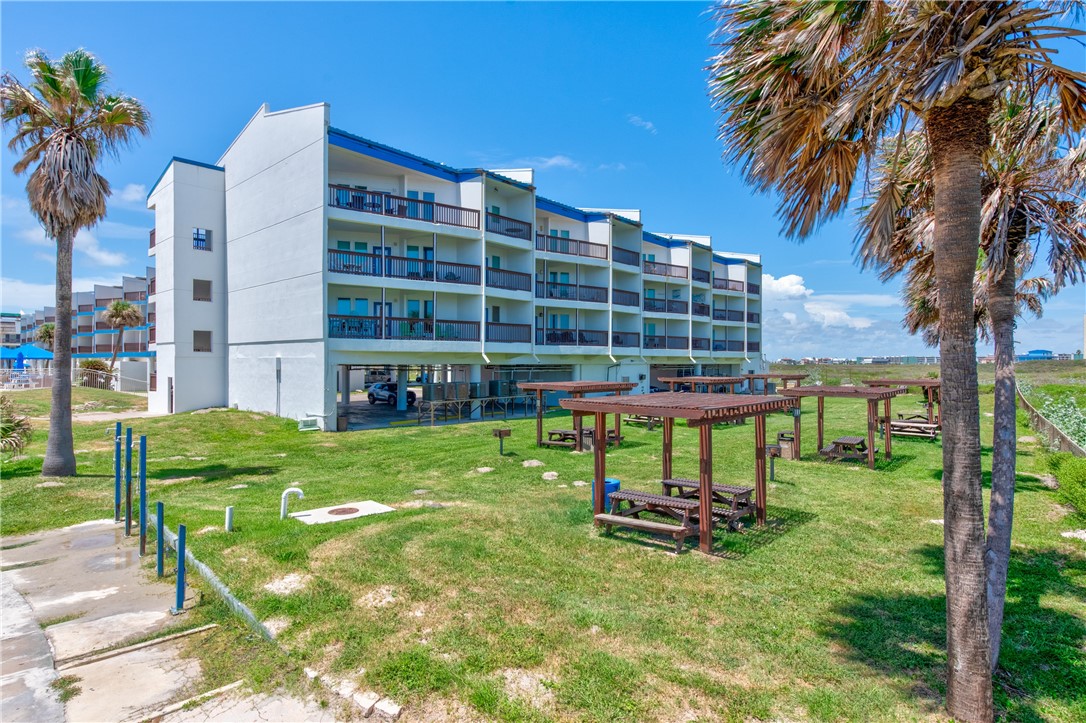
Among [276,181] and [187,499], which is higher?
[276,181]

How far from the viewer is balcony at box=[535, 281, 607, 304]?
32.7 m

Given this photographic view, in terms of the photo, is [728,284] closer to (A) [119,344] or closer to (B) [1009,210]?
(B) [1009,210]

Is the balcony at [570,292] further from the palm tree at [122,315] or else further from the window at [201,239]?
the palm tree at [122,315]

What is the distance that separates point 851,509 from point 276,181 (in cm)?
2606

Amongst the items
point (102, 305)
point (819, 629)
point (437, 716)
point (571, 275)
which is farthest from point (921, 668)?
point (102, 305)

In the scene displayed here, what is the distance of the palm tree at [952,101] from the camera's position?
14.5 feet

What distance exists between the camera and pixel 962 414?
14.6ft

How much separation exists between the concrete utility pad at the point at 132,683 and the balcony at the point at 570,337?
1050 inches

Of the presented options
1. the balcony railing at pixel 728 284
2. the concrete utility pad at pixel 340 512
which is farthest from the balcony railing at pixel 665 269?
the concrete utility pad at pixel 340 512

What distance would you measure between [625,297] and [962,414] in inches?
1326

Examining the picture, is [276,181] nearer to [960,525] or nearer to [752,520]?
[752,520]

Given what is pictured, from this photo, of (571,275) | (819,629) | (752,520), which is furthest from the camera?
(571,275)

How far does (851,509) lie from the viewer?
11.3m

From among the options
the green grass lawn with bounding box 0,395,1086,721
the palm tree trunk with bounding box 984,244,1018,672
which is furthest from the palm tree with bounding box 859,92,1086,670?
the green grass lawn with bounding box 0,395,1086,721
